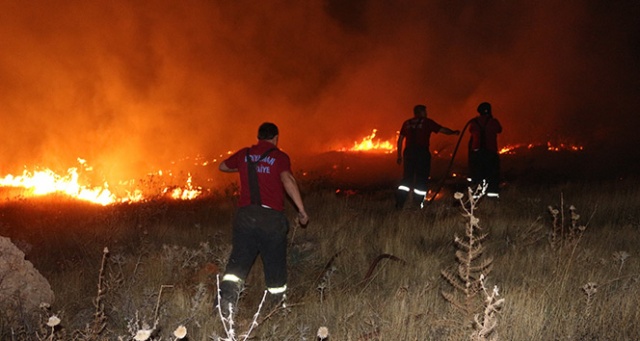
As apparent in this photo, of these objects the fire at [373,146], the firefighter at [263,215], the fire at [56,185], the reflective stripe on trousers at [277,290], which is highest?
the fire at [373,146]

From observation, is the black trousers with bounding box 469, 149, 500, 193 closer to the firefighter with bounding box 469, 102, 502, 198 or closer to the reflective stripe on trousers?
the firefighter with bounding box 469, 102, 502, 198

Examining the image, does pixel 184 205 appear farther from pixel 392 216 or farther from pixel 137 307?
pixel 137 307

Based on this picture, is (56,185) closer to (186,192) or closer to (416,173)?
(186,192)

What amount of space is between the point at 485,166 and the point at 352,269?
3949 mm

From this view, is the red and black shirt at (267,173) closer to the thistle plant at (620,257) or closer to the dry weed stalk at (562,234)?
the dry weed stalk at (562,234)

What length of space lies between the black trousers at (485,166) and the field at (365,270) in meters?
0.46

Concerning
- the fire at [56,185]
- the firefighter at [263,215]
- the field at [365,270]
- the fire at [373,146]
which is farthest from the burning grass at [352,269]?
the fire at [373,146]

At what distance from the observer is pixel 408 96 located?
76.4 ft

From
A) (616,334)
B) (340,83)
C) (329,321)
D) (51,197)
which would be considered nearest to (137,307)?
(329,321)

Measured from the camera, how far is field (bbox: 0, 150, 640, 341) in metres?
3.77

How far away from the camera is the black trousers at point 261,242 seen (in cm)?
465

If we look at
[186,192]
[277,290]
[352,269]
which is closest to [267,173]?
[277,290]

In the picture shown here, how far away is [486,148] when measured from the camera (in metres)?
8.59

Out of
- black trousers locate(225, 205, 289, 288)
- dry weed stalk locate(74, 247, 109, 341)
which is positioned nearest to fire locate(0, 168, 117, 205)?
black trousers locate(225, 205, 289, 288)
